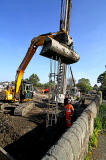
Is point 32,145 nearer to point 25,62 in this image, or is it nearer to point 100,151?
point 100,151

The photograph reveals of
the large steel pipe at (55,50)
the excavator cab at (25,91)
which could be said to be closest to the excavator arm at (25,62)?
the excavator cab at (25,91)

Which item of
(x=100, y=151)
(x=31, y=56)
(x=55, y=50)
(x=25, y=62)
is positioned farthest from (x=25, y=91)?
(x=100, y=151)

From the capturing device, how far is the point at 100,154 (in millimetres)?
3500

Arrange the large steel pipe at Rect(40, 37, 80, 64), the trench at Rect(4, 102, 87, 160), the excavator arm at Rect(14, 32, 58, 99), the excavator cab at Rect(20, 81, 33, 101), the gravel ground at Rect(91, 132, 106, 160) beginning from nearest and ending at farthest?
the gravel ground at Rect(91, 132, 106, 160), the trench at Rect(4, 102, 87, 160), the large steel pipe at Rect(40, 37, 80, 64), the excavator arm at Rect(14, 32, 58, 99), the excavator cab at Rect(20, 81, 33, 101)

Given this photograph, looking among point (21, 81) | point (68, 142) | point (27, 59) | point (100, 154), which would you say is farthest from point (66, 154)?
point (21, 81)

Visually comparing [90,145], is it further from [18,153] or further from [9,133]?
[9,133]

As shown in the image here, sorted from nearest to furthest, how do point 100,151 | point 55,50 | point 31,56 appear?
1. point 100,151
2. point 55,50
3. point 31,56

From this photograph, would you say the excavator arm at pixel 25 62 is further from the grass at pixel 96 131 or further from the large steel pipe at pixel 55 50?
the grass at pixel 96 131

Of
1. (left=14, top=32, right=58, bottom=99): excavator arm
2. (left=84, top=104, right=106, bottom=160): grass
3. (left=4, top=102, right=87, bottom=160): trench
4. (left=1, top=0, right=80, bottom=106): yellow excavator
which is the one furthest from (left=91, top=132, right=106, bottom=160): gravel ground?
(left=14, top=32, right=58, bottom=99): excavator arm

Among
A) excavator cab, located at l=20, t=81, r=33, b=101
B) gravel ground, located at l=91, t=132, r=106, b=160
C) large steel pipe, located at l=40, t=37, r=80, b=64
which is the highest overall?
large steel pipe, located at l=40, t=37, r=80, b=64

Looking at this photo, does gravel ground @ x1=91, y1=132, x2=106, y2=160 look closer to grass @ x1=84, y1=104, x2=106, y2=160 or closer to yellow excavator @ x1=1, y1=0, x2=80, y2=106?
grass @ x1=84, y1=104, x2=106, y2=160

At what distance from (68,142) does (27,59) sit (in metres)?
8.44

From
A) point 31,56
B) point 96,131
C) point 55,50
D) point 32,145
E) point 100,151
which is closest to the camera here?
point 100,151

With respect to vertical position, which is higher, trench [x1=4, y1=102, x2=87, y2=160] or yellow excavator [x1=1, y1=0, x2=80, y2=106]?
yellow excavator [x1=1, y1=0, x2=80, y2=106]
